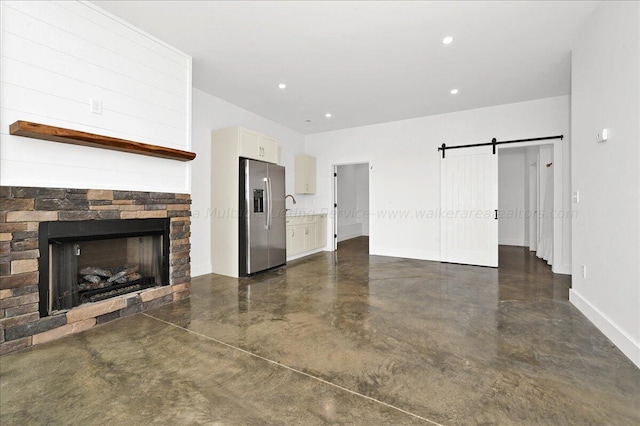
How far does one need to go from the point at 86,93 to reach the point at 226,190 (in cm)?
217

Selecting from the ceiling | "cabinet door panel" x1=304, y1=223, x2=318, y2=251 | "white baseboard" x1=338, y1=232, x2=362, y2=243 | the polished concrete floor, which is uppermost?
the ceiling

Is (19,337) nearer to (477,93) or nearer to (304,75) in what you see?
(304,75)

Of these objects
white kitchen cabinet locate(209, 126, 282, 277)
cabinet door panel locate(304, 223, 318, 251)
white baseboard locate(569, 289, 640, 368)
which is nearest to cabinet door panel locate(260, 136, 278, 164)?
white kitchen cabinet locate(209, 126, 282, 277)

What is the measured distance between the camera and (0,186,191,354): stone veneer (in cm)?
211

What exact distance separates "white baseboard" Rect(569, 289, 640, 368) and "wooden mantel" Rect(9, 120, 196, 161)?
14.2 ft

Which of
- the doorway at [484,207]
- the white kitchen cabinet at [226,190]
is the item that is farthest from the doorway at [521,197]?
the white kitchen cabinet at [226,190]

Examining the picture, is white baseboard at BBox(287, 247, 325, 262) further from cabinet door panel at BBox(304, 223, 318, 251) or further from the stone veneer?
the stone veneer

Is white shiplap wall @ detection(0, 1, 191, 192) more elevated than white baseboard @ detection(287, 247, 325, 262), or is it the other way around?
white shiplap wall @ detection(0, 1, 191, 192)

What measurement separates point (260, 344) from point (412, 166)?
192 inches

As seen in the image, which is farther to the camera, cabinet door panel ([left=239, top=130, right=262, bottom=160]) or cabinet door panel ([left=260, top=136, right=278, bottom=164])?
cabinet door panel ([left=260, top=136, right=278, bottom=164])

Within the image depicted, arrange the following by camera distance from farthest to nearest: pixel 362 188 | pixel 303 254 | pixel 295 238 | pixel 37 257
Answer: pixel 362 188
pixel 303 254
pixel 295 238
pixel 37 257

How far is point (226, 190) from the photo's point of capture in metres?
4.50

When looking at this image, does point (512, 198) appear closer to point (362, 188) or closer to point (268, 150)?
point (362, 188)

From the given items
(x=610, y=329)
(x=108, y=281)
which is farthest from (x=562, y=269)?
(x=108, y=281)
